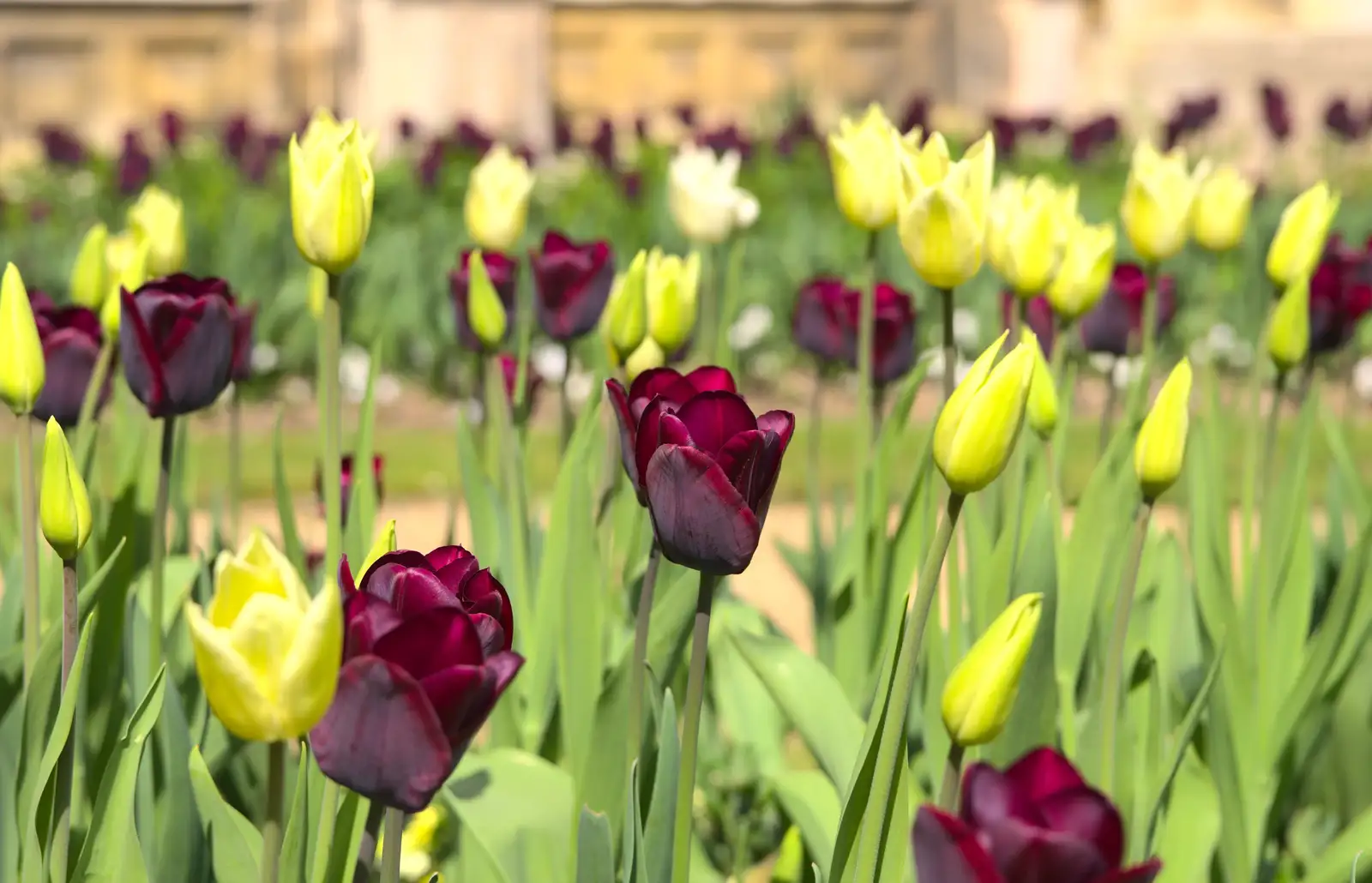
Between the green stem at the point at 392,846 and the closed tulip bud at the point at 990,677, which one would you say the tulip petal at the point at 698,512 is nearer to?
the closed tulip bud at the point at 990,677

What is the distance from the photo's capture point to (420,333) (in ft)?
19.6

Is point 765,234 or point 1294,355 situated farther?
point 765,234

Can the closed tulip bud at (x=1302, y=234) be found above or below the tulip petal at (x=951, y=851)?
above

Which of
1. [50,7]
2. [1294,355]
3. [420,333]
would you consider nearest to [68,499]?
[1294,355]

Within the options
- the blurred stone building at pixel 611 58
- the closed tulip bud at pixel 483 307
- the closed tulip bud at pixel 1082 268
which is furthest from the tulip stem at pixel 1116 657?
the blurred stone building at pixel 611 58

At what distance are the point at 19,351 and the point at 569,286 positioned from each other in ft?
2.96

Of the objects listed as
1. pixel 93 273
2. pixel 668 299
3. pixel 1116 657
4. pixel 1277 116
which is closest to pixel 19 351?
pixel 93 273

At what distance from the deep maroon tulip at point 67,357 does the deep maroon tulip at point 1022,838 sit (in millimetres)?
1302

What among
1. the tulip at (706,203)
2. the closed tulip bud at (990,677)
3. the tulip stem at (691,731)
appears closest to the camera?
the closed tulip bud at (990,677)

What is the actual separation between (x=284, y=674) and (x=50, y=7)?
1197 centimetres

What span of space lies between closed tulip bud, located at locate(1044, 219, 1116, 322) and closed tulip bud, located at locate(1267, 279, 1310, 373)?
0.70 ft

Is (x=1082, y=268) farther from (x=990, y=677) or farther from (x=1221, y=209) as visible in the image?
(x=990, y=677)

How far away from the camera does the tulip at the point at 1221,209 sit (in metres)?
2.27

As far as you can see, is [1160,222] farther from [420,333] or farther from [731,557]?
[420,333]
